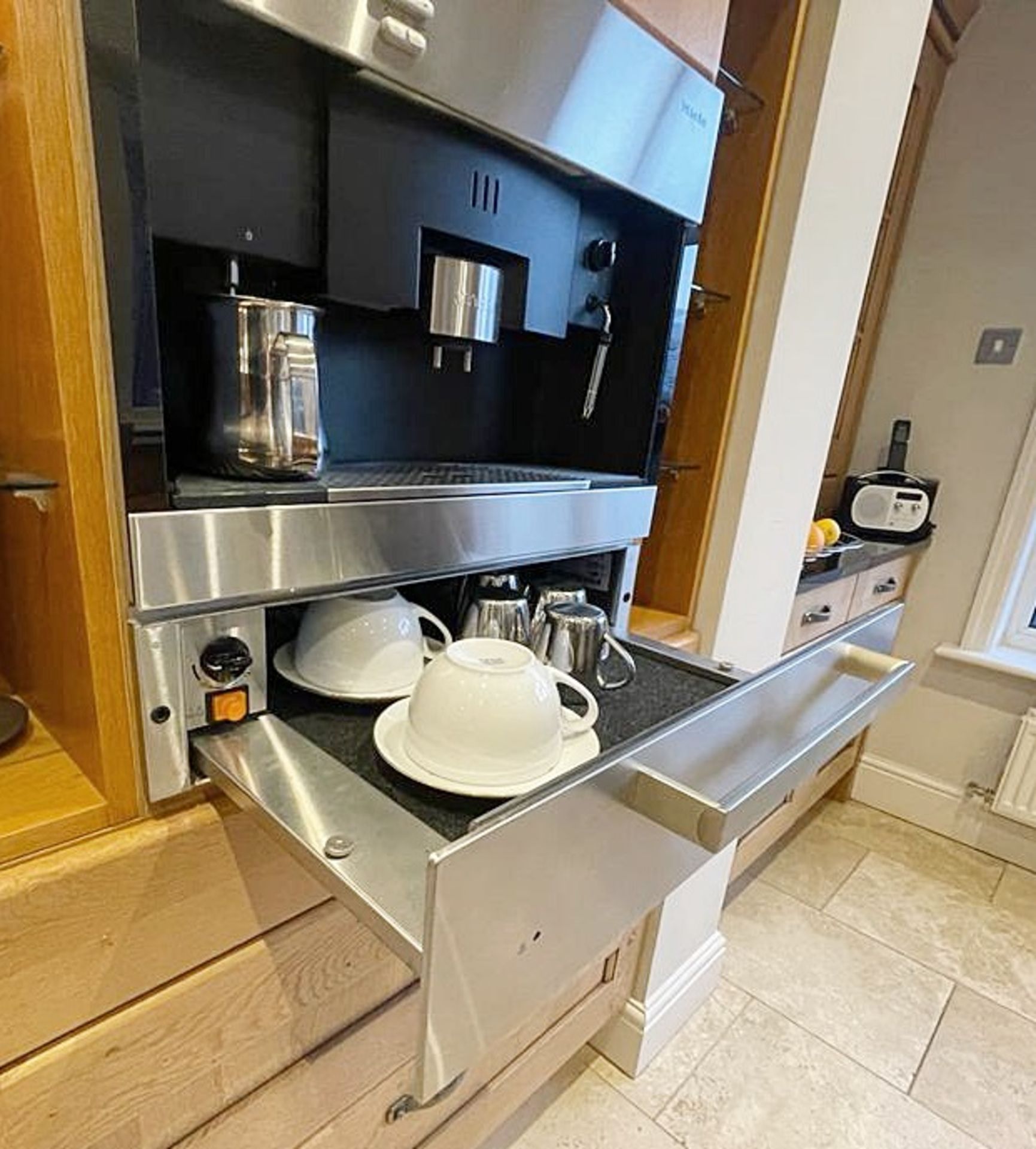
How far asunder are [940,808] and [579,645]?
1987 mm

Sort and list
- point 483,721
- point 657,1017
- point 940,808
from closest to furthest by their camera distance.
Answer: point 483,721, point 657,1017, point 940,808

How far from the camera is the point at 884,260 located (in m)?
1.94

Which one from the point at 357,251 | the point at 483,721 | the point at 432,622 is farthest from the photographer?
the point at 432,622

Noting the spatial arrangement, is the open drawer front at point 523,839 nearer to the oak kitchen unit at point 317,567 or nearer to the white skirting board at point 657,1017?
the oak kitchen unit at point 317,567

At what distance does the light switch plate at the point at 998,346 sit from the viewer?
6.07ft

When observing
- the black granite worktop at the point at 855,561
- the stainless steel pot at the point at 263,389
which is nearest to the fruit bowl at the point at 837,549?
the black granite worktop at the point at 855,561

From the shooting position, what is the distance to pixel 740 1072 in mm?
1317

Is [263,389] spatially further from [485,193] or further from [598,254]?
[598,254]

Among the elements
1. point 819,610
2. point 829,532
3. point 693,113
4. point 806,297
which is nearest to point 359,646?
point 693,113

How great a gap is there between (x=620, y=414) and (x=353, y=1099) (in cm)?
89

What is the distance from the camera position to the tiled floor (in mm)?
1222

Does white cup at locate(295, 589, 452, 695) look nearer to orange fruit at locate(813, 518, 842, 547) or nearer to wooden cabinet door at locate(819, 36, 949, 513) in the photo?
orange fruit at locate(813, 518, 842, 547)

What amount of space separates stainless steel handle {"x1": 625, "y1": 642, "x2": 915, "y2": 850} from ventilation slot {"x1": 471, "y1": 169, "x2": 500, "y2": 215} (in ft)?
1.79

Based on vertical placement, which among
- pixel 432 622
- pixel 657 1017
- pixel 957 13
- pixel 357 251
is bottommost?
pixel 657 1017
